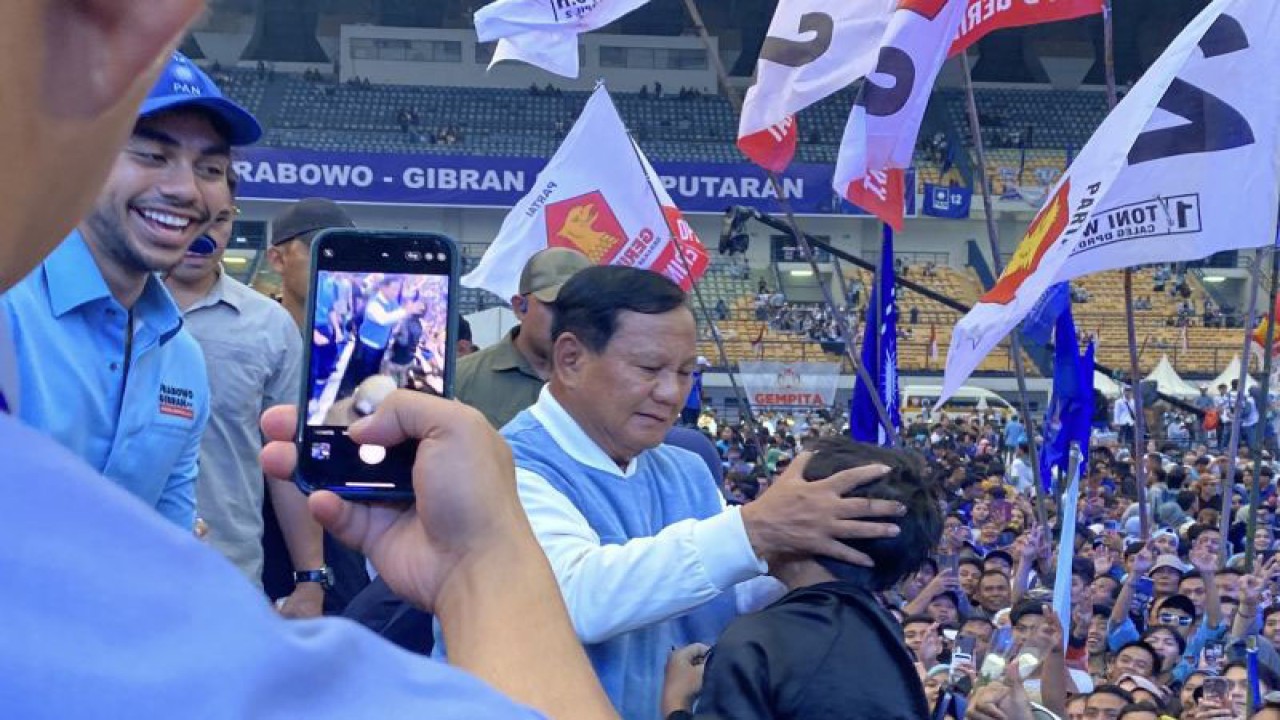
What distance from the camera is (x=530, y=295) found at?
11.6ft

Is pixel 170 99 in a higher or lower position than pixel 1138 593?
higher

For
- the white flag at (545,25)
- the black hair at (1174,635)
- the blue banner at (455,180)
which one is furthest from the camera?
the blue banner at (455,180)

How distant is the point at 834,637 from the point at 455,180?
86.9 ft

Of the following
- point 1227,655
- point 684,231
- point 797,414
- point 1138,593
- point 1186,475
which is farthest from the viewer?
point 797,414

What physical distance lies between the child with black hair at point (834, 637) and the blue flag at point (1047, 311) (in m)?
4.70

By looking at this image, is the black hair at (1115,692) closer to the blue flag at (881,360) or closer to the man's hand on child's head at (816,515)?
the blue flag at (881,360)

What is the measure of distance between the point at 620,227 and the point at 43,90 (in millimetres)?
6873

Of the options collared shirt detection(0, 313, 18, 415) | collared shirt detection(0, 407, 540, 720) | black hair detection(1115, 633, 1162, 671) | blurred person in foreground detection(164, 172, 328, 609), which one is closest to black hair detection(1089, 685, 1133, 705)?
black hair detection(1115, 633, 1162, 671)

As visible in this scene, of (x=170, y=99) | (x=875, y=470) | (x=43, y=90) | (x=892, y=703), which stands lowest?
(x=892, y=703)

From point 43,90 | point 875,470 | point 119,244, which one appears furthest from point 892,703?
point 43,90

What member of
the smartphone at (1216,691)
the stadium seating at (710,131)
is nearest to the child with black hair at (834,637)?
the smartphone at (1216,691)

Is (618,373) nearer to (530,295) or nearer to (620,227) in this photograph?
(530,295)

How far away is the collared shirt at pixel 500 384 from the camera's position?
3420mm

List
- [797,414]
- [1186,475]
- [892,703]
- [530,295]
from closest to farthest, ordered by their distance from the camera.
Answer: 1. [892,703]
2. [530,295]
3. [1186,475]
4. [797,414]
